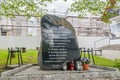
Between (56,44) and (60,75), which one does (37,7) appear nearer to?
(56,44)

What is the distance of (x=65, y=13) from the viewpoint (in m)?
22.8

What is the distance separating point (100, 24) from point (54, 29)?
20.1 metres

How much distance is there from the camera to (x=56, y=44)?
23.5ft

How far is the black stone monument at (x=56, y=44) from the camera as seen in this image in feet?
23.3

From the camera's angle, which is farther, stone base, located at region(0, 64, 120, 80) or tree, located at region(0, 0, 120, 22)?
tree, located at region(0, 0, 120, 22)

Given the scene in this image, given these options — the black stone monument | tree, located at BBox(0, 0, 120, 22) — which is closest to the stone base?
the black stone monument

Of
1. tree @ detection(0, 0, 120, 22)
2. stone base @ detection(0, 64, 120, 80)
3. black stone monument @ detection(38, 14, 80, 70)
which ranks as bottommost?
stone base @ detection(0, 64, 120, 80)

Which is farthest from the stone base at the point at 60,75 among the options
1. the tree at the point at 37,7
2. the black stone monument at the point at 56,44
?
the tree at the point at 37,7

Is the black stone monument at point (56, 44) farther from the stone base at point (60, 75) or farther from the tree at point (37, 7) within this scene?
the tree at point (37, 7)

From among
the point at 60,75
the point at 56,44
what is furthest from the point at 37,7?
the point at 60,75

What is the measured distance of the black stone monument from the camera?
7.11 meters

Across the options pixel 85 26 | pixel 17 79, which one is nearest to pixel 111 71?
pixel 17 79

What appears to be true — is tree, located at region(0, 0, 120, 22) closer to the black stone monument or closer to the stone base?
the black stone monument

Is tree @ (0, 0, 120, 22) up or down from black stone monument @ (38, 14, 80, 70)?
up
